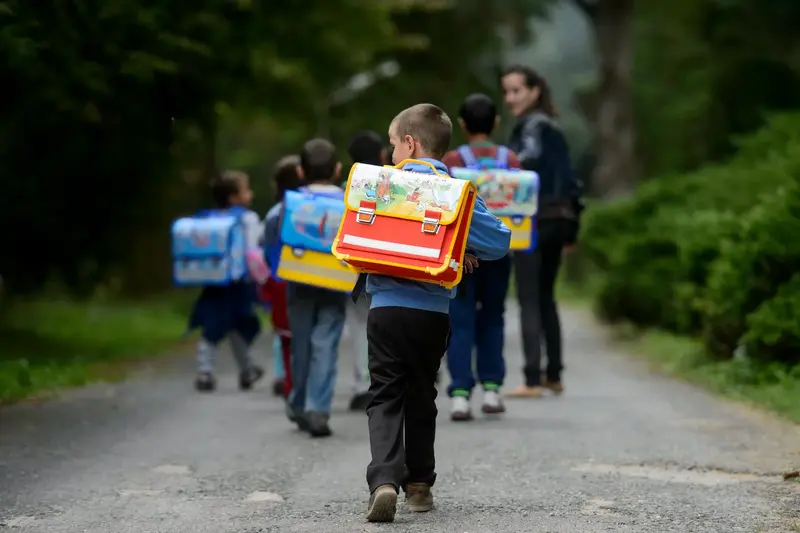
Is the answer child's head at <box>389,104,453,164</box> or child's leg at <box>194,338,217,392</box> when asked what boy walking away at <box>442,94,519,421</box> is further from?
child's head at <box>389,104,453,164</box>

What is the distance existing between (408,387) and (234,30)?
7545 millimetres

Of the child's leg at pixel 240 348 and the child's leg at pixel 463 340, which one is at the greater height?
the child's leg at pixel 463 340

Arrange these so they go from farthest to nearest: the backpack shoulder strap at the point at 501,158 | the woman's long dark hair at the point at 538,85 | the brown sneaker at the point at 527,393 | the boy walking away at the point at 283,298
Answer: the brown sneaker at the point at 527,393 → the woman's long dark hair at the point at 538,85 → the boy walking away at the point at 283,298 → the backpack shoulder strap at the point at 501,158

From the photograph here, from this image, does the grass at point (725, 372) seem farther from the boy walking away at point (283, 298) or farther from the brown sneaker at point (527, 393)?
the boy walking away at point (283, 298)

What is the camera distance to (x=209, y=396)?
11.9 meters

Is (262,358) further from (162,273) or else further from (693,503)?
(162,273)

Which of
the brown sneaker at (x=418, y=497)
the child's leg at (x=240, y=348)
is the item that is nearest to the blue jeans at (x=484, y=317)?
the child's leg at (x=240, y=348)

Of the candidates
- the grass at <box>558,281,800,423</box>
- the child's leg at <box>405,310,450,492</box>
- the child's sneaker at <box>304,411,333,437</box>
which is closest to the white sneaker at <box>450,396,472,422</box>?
the child's sneaker at <box>304,411,333,437</box>

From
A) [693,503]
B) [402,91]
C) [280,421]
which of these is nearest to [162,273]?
[402,91]

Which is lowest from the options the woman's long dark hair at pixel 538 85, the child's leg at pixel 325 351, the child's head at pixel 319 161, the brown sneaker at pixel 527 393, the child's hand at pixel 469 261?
the brown sneaker at pixel 527 393

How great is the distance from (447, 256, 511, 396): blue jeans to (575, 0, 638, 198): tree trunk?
1786cm

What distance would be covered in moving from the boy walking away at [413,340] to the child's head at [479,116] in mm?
3473

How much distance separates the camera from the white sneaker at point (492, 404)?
9.85 metres

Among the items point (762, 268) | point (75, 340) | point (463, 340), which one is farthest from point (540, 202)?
point (75, 340)
